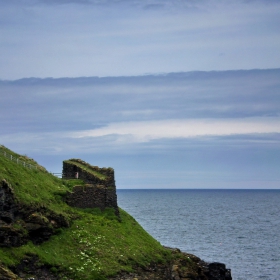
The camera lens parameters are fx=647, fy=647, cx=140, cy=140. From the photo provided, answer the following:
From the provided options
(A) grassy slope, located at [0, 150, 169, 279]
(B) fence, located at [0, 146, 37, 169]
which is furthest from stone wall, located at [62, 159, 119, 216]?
(B) fence, located at [0, 146, 37, 169]

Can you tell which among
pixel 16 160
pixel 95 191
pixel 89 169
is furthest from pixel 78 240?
pixel 89 169

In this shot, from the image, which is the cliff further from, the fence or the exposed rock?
the fence

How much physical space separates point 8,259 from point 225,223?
10844cm

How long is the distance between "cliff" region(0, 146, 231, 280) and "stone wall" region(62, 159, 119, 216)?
9 centimetres

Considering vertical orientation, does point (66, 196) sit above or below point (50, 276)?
above

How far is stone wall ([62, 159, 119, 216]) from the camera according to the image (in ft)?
191

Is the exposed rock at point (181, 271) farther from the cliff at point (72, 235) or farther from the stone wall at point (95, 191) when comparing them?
the stone wall at point (95, 191)

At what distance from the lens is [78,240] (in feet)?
171

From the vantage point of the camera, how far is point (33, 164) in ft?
208

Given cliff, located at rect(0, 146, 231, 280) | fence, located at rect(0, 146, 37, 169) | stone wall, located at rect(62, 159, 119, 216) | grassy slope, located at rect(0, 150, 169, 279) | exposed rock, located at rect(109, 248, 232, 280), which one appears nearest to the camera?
cliff, located at rect(0, 146, 231, 280)

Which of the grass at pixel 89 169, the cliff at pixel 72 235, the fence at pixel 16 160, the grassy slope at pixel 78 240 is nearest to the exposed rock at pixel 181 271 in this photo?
the cliff at pixel 72 235

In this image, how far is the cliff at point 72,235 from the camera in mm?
47031

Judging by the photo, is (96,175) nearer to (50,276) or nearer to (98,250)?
(98,250)

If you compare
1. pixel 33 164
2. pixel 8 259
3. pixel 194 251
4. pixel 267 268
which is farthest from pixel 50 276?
pixel 194 251
